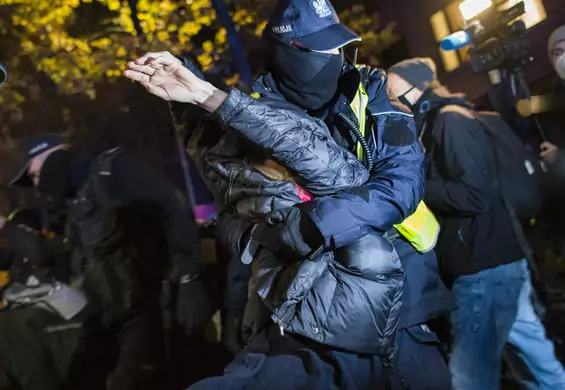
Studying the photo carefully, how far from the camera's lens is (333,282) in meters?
1.62

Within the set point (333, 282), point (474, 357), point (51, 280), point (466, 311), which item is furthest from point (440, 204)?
point (51, 280)

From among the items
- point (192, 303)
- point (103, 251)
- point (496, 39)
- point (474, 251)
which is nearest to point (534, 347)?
point (474, 251)

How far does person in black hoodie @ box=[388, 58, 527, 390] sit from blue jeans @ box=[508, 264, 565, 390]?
5.6 inches

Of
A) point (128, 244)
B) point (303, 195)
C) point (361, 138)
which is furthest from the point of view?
point (128, 244)

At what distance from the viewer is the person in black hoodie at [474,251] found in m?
2.72

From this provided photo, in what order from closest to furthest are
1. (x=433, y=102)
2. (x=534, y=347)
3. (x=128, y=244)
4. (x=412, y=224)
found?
(x=412, y=224), (x=534, y=347), (x=433, y=102), (x=128, y=244)

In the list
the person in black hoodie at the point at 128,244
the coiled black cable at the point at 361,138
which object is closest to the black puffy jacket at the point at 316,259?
the coiled black cable at the point at 361,138

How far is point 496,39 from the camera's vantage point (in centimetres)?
374

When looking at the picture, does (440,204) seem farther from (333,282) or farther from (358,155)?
(333,282)

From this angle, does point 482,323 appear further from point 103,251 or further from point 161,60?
point 103,251

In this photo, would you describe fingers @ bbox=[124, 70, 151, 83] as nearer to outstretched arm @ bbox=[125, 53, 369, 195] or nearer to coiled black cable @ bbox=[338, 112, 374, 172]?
outstretched arm @ bbox=[125, 53, 369, 195]

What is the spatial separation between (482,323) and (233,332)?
1.59 meters

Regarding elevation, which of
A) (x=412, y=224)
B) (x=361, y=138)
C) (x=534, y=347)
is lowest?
(x=534, y=347)

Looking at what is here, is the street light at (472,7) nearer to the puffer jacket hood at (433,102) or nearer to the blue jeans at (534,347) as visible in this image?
the puffer jacket hood at (433,102)
